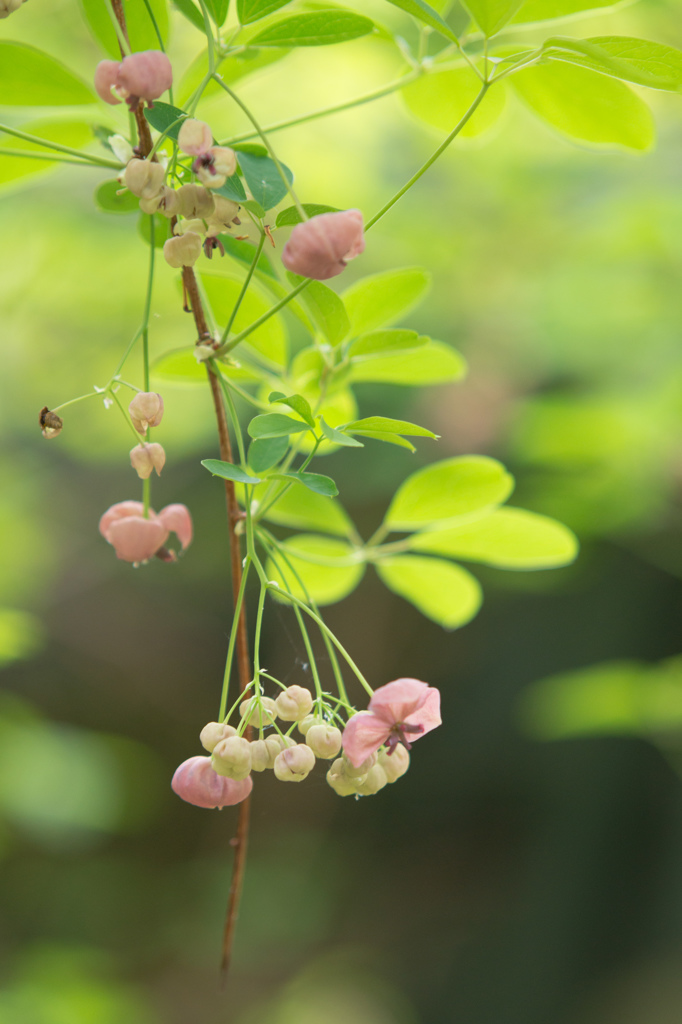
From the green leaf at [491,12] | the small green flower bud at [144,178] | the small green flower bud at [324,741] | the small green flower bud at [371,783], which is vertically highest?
the green leaf at [491,12]

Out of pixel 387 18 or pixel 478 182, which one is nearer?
pixel 387 18

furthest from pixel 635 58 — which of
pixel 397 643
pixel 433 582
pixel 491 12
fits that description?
pixel 397 643

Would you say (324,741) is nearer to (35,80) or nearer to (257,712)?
(257,712)

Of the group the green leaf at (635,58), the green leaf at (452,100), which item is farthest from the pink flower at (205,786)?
the green leaf at (452,100)

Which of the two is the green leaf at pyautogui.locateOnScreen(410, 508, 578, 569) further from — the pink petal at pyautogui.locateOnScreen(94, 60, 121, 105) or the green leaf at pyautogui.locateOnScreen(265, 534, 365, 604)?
the pink petal at pyautogui.locateOnScreen(94, 60, 121, 105)

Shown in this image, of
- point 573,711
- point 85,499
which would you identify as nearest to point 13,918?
point 85,499

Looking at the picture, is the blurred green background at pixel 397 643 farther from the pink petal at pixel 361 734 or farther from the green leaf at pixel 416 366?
the pink petal at pixel 361 734

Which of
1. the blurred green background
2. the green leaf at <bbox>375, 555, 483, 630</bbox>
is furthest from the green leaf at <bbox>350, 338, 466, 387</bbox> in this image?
the blurred green background

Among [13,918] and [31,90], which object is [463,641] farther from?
[31,90]
